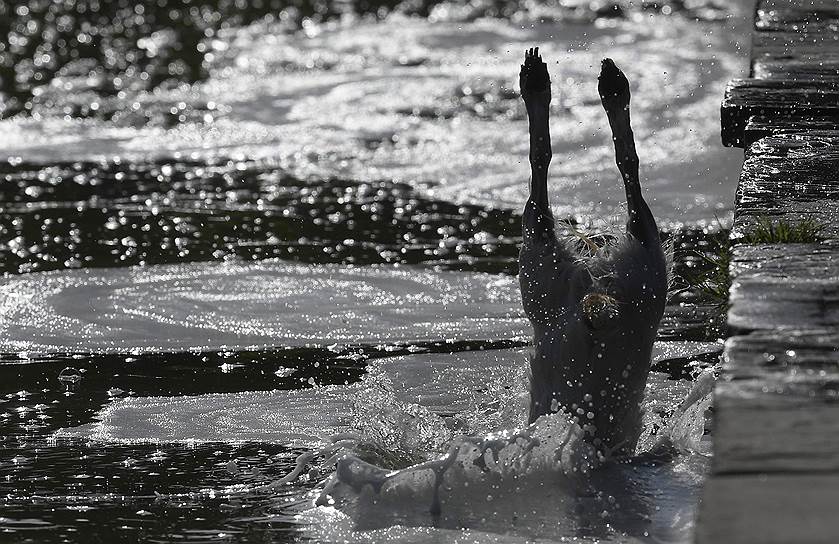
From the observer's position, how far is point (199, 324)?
632cm

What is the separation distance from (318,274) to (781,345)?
369 cm

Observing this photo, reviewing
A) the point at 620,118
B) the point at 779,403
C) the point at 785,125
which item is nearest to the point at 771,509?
the point at 779,403

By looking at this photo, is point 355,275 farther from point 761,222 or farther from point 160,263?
point 761,222

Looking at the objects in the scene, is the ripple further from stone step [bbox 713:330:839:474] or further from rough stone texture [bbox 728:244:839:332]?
stone step [bbox 713:330:839:474]

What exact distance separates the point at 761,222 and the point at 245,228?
3475mm

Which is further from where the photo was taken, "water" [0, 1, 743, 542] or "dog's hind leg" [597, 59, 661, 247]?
"dog's hind leg" [597, 59, 661, 247]

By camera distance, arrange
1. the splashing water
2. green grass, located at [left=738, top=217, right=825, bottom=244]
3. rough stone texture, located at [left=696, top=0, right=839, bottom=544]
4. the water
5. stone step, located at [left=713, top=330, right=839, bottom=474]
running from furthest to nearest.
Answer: green grass, located at [left=738, top=217, right=825, bottom=244] → the water → the splashing water → stone step, located at [left=713, top=330, right=839, bottom=474] → rough stone texture, located at [left=696, top=0, right=839, bottom=544]

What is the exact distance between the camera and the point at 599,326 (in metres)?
4.57

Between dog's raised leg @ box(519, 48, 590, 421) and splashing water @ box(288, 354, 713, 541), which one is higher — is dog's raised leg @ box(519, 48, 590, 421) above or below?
above

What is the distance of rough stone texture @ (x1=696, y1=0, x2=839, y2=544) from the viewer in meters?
2.69

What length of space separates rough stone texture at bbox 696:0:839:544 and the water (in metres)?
0.67

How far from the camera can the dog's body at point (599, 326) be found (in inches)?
183

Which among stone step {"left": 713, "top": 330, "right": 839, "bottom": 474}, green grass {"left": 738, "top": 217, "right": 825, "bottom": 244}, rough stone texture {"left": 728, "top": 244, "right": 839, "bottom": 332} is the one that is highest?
green grass {"left": 738, "top": 217, "right": 825, "bottom": 244}

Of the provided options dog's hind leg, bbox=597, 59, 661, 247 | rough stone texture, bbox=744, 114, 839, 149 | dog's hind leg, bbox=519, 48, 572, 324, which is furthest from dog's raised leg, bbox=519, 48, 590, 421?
rough stone texture, bbox=744, 114, 839, 149
